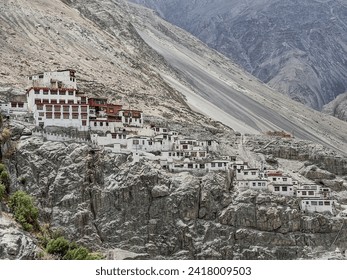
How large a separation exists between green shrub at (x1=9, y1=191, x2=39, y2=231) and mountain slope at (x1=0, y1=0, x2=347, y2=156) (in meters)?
45.1

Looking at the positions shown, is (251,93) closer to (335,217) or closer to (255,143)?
(255,143)

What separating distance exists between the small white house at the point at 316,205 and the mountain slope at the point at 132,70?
32749 mm

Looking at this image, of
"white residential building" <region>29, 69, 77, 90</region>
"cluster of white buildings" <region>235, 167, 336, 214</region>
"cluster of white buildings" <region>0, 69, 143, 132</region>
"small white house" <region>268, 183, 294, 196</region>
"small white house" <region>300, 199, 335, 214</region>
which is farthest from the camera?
"white residential building" <region>29, 69, 77, 90</region>

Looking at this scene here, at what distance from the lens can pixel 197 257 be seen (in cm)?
7056

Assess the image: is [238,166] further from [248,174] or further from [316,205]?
[316,205]

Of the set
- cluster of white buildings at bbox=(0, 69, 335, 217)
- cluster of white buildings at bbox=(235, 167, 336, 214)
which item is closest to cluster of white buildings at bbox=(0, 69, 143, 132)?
cluster of white buildings at bbox=(0, 69, 335, 217)

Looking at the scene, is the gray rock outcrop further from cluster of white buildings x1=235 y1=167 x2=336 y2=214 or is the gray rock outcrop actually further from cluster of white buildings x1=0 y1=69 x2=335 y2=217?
cluster of white buildings x1=235 y1=167 x2=336 y2=214

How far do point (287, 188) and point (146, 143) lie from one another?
18001 millimetres

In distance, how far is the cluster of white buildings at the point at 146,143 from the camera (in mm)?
77500

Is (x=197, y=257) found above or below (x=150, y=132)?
below

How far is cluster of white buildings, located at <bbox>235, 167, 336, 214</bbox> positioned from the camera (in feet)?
254

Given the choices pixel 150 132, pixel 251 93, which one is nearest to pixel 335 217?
pixel 150 132

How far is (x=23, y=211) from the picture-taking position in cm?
4703
